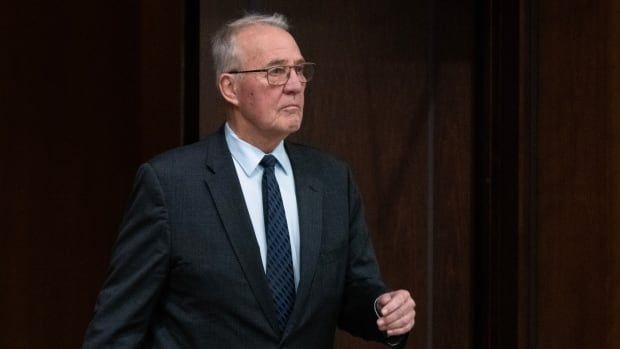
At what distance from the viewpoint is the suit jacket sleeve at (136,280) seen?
262 centimetres

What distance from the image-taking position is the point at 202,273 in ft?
8.65

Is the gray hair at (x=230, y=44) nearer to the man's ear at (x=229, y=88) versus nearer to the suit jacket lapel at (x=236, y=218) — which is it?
the man's ear at (x=229, y=88)

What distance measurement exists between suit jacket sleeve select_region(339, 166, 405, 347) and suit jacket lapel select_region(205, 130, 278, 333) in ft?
0.72

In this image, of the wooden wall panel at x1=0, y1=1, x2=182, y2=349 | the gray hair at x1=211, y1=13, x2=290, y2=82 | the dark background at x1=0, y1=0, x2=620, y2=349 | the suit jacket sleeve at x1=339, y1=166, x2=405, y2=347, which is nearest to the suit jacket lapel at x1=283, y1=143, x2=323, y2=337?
the suit jacket sleeve at x1=339, y1=166, x2=405, y2=347

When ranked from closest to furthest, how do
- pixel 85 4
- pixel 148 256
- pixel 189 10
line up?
1. pixel 148 256
2. pixel 189 10
3. pixel 85 4

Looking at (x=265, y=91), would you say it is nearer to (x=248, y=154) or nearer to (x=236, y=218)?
(x=248, y=154)

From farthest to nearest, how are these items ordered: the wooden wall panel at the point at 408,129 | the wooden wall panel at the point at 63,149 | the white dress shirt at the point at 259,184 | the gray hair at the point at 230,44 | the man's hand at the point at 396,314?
the wooden wall panel at the point at 63,149 < the wooden wall panel at the point at 408,129 < the gray hair at the point at 230,44 < the white dress shirt at the point at 259,184 < the man's hand at the point at 396,314

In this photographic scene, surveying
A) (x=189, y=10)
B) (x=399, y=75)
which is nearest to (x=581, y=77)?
(x=399, y=75)

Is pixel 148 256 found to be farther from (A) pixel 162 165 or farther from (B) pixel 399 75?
(B) pixel 399 75

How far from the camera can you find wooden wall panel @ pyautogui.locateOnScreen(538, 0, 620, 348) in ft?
11.7

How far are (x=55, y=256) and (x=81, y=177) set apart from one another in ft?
0.88

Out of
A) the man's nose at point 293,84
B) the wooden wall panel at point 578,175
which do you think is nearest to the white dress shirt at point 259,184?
the man's nose at point 293,84

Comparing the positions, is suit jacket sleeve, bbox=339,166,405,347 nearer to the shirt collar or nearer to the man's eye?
the shirt collar

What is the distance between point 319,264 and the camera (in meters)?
2.73
